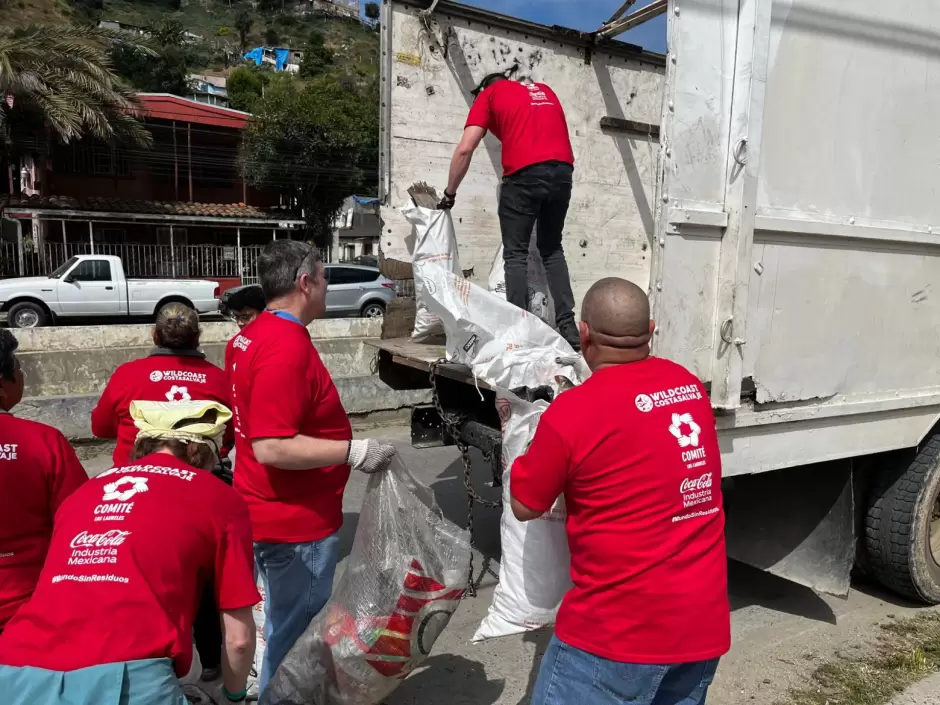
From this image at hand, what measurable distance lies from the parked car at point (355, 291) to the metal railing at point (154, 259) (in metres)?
4.17

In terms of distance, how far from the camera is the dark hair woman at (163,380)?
3.02 metres

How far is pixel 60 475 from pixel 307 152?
2519 centimetres

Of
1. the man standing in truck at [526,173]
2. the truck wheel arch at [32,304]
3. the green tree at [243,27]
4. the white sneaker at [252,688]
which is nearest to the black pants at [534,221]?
the man standing in truck at [526,173]

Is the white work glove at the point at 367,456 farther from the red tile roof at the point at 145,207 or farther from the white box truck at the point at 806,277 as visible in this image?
the red tile roof at the point at 145,207

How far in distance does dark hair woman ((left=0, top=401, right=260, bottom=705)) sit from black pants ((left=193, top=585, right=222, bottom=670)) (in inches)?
47.6

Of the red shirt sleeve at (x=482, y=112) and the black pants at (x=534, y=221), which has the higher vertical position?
the red shirt sleeve at (x=482, y=112)

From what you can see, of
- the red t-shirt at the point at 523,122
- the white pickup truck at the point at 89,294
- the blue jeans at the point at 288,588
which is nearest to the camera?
the blue jeans at the point at 288,588

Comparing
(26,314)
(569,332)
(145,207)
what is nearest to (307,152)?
(145,207)

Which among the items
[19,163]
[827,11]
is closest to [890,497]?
[827,11]

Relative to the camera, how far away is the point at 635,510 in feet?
5.75

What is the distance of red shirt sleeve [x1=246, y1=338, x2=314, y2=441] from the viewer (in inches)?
86.4

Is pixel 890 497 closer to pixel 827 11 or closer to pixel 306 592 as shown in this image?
pixel 827 11

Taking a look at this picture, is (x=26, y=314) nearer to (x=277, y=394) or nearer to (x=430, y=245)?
(x=430, y=245)

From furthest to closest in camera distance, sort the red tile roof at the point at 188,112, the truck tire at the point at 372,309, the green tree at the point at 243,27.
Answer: the green tree at the point at 243,27, the red tile roof at the point at 188,112, the truck tire at the point at 372,309
